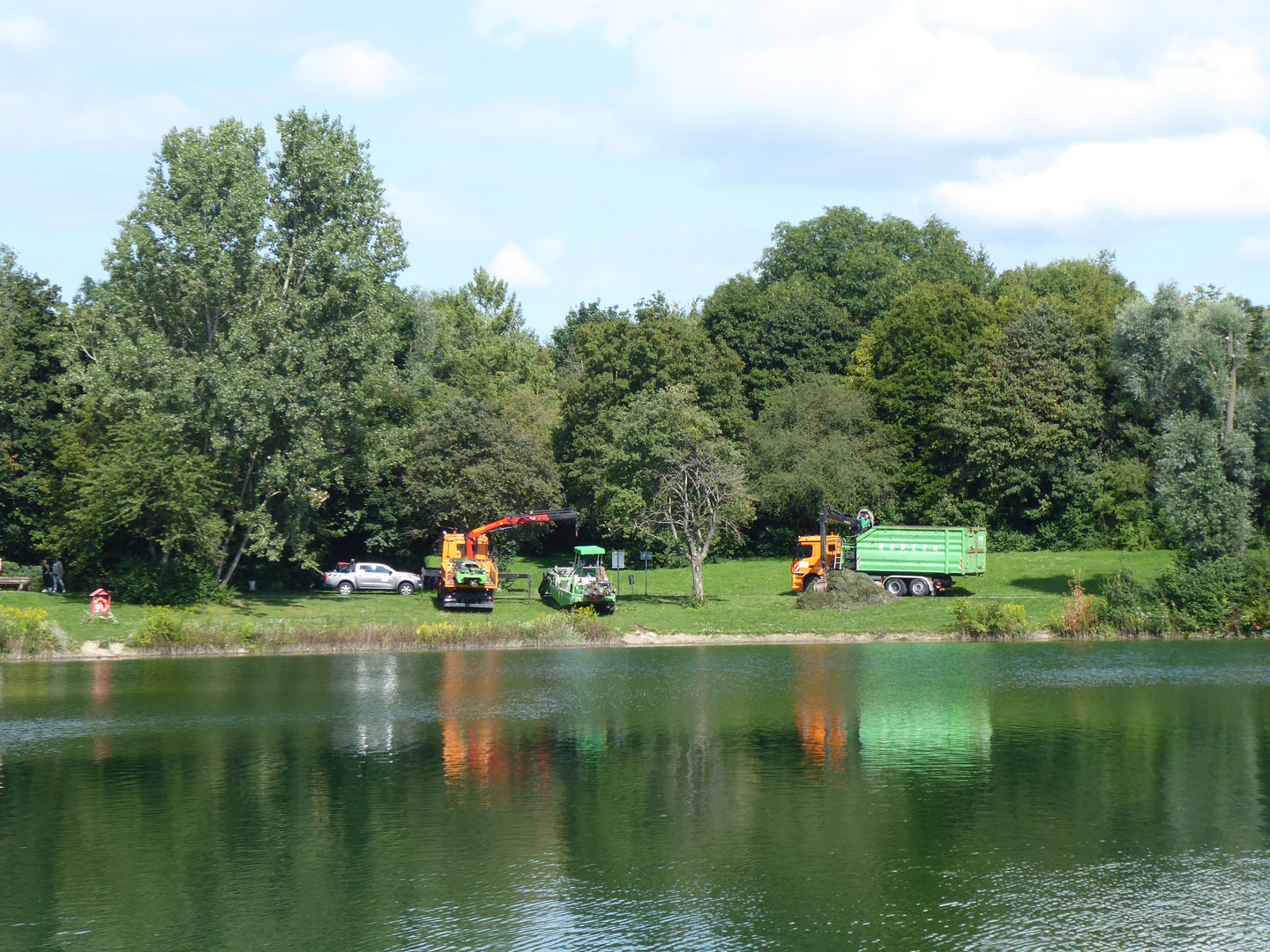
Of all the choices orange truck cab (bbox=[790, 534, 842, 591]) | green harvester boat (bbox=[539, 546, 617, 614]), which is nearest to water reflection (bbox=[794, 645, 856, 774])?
green harvester boat (bbox=[539, 546, 617, 614])

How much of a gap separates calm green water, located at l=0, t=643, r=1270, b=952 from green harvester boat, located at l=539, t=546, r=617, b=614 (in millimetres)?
15241

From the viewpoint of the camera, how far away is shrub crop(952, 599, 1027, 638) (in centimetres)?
4481

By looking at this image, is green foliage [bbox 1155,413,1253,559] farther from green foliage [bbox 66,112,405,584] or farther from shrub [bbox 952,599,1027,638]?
green foliage [bbox 66,112,405,584]

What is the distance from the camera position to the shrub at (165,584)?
48312 millimetres

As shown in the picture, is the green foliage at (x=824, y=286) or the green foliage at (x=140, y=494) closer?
the green foliage at (x=140, y=494)

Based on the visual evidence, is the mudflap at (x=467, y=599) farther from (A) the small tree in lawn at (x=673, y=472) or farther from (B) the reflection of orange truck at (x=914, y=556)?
(B) the reflection of orange truck at (x=914, y=556)

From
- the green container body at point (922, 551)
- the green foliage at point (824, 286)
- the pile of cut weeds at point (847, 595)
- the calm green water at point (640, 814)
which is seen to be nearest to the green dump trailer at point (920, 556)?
the green container body at point (922, 551)

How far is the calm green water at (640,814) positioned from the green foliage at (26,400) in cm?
2703

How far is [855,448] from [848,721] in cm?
4486

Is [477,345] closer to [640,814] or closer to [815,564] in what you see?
[815,564]

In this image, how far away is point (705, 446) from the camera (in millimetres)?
53844

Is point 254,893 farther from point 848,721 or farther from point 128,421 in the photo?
point 128,421

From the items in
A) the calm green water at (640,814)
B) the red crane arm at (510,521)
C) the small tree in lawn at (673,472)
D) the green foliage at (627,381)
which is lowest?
the calm green water at (640,814)

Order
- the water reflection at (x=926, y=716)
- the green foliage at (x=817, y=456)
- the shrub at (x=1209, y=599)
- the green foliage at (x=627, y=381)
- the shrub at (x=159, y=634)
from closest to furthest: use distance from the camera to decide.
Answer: the water reflection at (x=926, y=716) < the shrub at (x=159, y=634) < the shrub at (x=1209, y=599) < the green foliage at (x=817, y=456) < the green foliage at (x=627, y=381)
